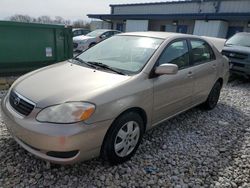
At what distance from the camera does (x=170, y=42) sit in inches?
134

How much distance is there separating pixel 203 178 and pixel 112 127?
1265 millimetres

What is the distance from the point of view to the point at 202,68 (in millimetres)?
4105

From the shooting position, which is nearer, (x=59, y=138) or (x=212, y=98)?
(x=59, y=138)

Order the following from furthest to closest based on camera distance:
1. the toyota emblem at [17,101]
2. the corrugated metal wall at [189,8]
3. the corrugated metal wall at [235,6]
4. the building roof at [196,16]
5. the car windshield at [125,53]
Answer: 1. the corrugated metal wall at [189,8]
2. the corrugated metal wall at [235,6]
3. the building roof at [196,16]
4. the car windshield at [125,53]
5. the toyota emblem at [17,101]

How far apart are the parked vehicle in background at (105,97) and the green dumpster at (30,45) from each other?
2.43m

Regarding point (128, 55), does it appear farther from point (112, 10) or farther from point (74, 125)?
point (112, 10)

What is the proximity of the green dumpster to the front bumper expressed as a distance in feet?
10.8

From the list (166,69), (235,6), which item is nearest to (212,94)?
(166,69)

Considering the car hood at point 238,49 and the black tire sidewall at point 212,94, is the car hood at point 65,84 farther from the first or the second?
the car hood at point 238,49

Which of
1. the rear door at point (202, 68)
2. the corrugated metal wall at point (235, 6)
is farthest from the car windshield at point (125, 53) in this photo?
the corrugated metal wall at point (235, 6)

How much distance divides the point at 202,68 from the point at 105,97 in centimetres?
235

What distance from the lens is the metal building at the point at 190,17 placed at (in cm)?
1750

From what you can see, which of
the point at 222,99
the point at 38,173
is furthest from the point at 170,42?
the point at 222,99

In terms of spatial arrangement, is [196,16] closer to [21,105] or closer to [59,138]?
[21,105]
